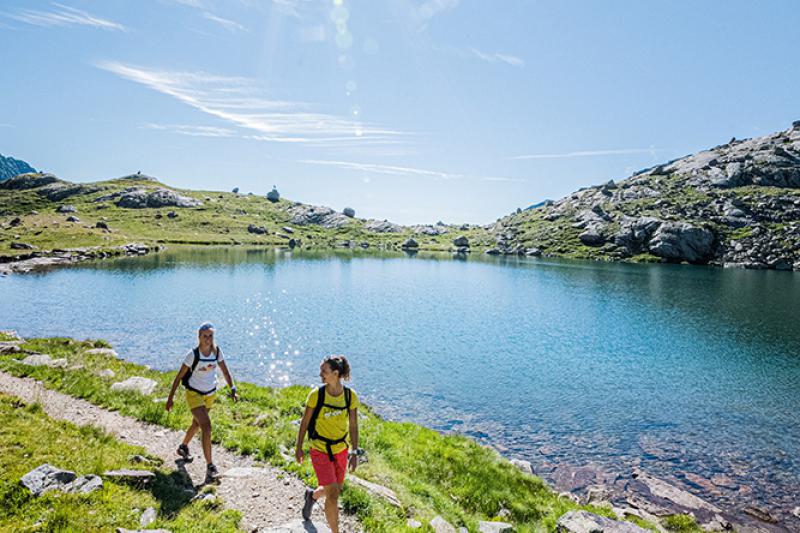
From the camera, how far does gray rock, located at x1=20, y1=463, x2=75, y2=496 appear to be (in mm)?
9695

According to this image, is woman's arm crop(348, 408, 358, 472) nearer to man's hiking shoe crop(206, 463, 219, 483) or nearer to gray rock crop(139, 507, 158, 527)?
gray rock crop(139, 507, 158, 527)

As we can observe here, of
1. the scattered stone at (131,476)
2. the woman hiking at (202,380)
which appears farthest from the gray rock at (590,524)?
the scattered stone at (131,476)

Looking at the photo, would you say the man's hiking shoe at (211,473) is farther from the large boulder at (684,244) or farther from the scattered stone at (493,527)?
the large boulder at (684,244)

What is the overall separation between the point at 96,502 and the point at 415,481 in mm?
10283

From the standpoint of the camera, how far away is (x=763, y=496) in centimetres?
2011

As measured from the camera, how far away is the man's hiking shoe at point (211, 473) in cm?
1255

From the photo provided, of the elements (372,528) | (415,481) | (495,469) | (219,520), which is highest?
(219,520)

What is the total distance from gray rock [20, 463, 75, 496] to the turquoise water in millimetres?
19386

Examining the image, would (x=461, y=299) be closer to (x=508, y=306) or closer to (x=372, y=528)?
(x=508, y=306)

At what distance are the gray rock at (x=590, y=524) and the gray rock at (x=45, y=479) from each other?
1523cm

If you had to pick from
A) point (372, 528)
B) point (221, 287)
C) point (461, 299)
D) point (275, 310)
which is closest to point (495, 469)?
point (372, 528)

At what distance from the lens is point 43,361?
23.9m

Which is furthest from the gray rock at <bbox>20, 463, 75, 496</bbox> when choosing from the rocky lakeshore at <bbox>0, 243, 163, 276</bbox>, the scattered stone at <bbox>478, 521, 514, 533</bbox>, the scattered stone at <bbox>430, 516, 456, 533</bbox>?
the rocky lakeshore at <bbox>0, 243, 163, 276</bbox>

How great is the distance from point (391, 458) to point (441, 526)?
580cm
